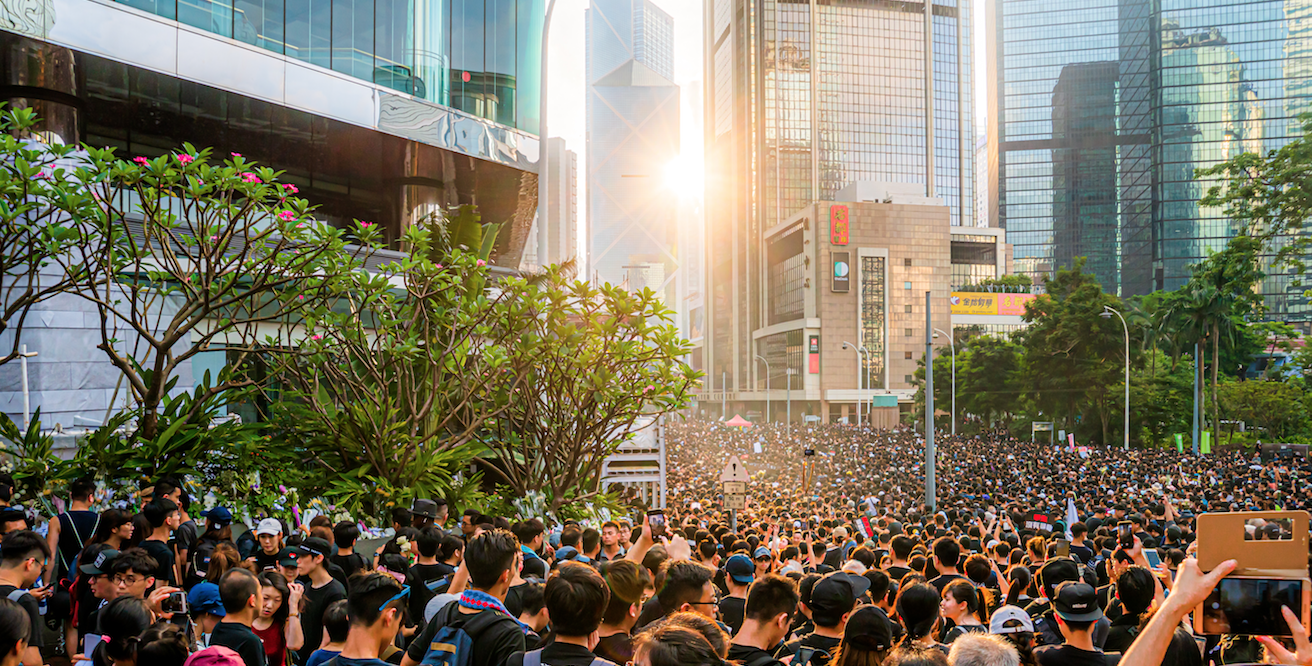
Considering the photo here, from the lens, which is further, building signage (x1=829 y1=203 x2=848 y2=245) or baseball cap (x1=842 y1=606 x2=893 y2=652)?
building signage (x1=829 y1=203 x2=848 y2=245)

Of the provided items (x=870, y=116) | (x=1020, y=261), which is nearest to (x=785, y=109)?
(x=870, y=116)

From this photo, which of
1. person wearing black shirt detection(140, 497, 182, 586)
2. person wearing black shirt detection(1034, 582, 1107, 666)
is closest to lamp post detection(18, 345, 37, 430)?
person wearing black shirt detection(140, 497, 182, 586)

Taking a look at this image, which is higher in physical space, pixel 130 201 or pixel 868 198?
pixel 868 198

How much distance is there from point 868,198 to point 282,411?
95.4 m

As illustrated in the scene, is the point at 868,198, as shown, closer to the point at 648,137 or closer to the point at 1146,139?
the point at 1146,139

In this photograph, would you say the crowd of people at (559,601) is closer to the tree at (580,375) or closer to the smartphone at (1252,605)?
the smartphone at (1252,605)

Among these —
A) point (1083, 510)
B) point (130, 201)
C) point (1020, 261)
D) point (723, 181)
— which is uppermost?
point (723, 181)

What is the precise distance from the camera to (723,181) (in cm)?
15475

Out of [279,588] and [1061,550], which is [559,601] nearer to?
[279,588]

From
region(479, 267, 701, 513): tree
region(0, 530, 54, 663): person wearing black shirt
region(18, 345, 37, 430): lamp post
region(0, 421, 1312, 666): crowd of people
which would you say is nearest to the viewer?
region(0, 421, 1312, 666): crowd of people

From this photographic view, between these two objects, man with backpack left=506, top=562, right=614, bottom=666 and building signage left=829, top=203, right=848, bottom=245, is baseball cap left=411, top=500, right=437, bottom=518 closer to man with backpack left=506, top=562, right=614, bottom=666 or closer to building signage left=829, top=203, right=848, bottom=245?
man with backpack left=506, top=562, right=614, bottom=666

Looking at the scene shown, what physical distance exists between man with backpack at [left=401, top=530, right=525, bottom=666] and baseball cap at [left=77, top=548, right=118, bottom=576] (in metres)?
2.45

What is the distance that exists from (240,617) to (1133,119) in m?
155

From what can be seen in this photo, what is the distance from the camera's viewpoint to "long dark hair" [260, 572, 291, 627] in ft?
16.7
